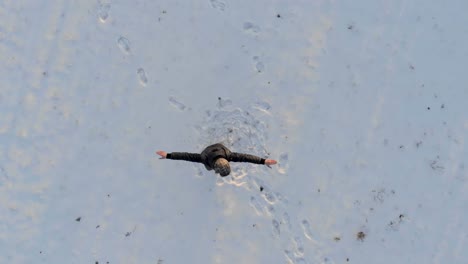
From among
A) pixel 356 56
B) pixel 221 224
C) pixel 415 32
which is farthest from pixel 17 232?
pixel 415 32

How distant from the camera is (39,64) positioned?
22.4 feet

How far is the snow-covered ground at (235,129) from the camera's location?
677cm

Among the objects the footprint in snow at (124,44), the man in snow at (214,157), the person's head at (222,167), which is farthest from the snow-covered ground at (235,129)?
the person's head at (222,167)

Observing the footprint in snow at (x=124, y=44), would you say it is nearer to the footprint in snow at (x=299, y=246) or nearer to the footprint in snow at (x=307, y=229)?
the footprint in snow at (x=307, y=229)

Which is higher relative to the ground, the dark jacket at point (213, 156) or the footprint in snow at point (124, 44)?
the footprint in snow at point (124, 44)

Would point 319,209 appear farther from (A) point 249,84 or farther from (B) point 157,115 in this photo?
(B) point 157,115

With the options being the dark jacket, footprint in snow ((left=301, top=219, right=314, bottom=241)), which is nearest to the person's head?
the dark jacket

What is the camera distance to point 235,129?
6902 mm

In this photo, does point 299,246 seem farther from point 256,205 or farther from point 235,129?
point 235,129

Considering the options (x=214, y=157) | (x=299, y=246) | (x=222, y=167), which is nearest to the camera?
(x=222, y=167)

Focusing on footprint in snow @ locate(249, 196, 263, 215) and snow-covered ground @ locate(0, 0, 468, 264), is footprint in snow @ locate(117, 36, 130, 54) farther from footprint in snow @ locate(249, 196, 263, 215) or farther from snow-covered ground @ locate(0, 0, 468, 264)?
footprint in snow @ locate(249, 196, 263, 215)

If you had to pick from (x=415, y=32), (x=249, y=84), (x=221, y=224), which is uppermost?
(x=415, y=32)

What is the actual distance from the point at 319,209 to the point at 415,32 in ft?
10.7

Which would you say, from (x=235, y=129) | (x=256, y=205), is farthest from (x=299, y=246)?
(x=235, y=129)
